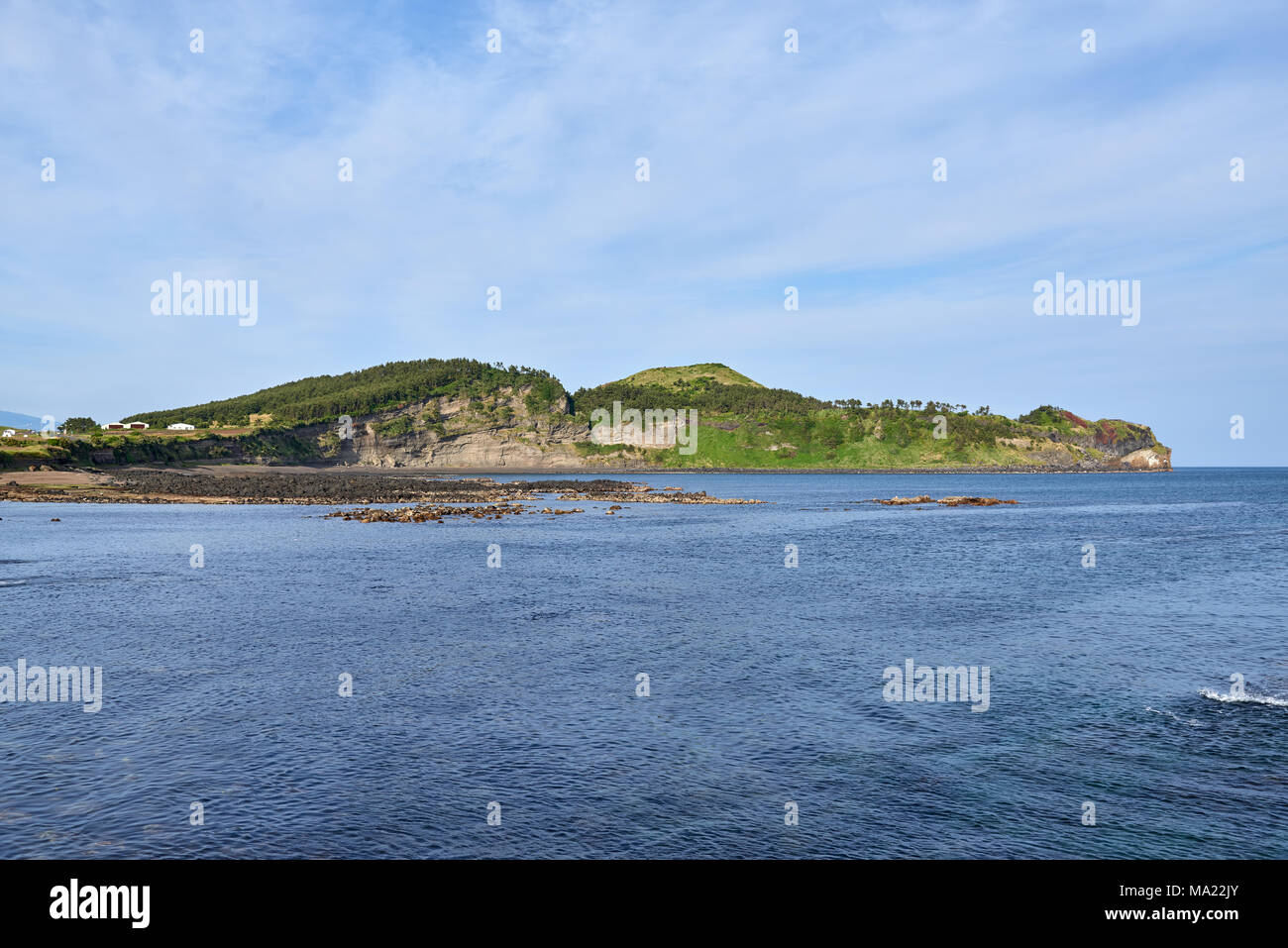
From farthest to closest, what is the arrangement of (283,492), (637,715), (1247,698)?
1. (283,492)
2. (1247,698)
3. (637,715)

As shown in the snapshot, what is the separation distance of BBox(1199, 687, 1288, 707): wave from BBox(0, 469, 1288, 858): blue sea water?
0.13m

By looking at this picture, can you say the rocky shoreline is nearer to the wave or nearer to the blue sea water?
the blue sea water

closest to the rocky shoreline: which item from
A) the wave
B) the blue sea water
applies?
the blue sea water

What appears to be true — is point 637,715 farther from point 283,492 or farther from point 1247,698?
point 283,492

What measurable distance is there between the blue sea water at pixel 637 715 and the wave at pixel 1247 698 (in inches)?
5.2

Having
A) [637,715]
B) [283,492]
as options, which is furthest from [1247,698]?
[283,492]

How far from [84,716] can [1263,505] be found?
166m

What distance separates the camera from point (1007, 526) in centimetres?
9544

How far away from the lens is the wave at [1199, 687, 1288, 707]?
25094 mm

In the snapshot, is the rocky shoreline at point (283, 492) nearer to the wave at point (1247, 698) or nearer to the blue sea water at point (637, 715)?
the blue sea water at point (637, 715)

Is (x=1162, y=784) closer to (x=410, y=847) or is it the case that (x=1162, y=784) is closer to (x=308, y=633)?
(x=410, y=847)

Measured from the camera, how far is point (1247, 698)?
25516 mm

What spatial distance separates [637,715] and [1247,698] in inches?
762
